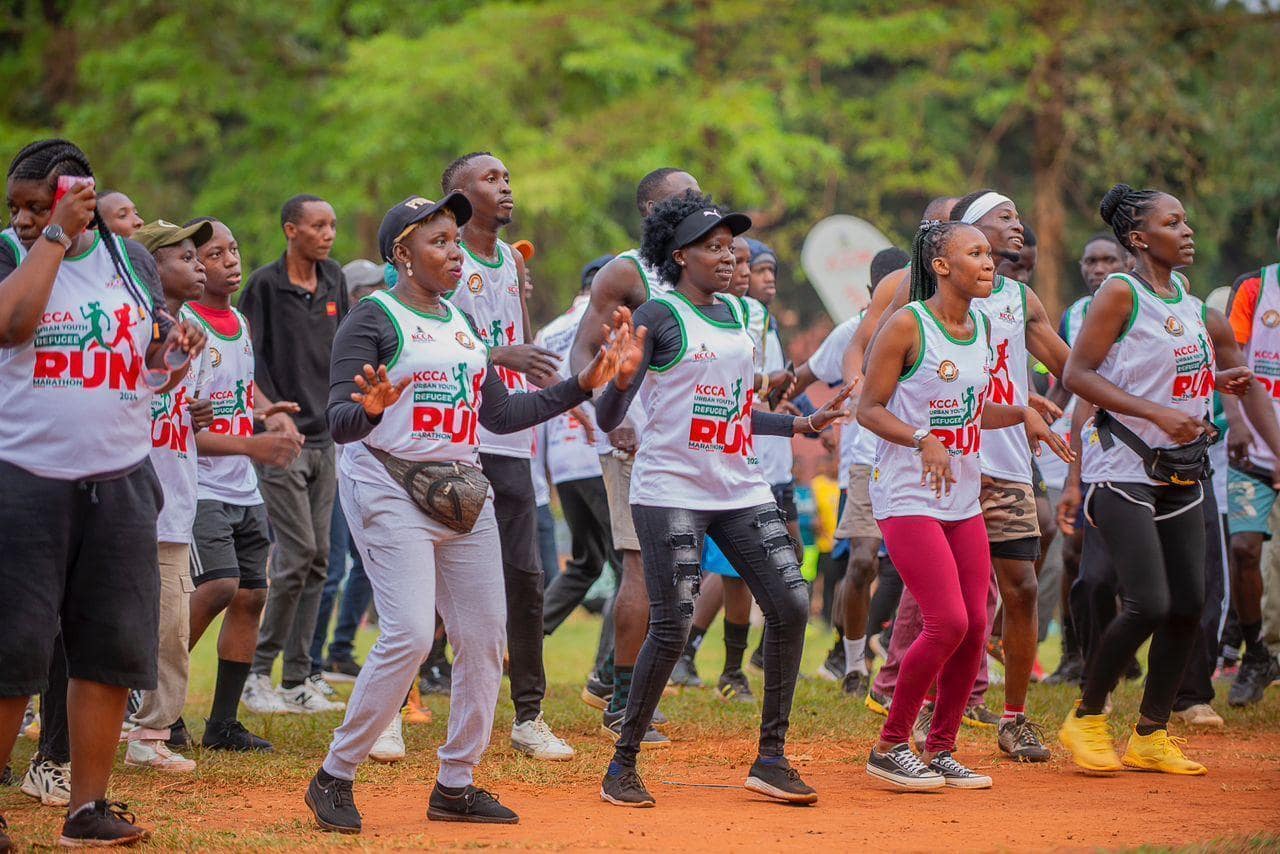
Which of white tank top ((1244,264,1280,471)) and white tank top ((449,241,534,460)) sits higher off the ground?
white tank top ((1244,264,1280,471))

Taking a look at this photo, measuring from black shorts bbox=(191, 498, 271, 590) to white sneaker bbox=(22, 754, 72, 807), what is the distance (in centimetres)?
119

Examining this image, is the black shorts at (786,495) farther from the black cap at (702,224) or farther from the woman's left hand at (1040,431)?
the black cap at (702,224)

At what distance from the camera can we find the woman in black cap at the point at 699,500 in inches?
248

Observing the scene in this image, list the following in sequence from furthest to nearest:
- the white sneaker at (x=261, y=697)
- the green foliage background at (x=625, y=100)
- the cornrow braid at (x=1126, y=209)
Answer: the green foliage background at (x=625, y=100)
the white sneaker at (x=261, y=697)
the cornrow braid at (x=1126, y=209)

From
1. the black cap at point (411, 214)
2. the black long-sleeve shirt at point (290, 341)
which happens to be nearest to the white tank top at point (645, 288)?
the black cap at point (411, 214)

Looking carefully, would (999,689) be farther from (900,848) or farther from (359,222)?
(359,222)

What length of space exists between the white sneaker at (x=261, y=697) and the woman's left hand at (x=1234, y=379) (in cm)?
554

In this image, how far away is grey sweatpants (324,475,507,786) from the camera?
5645 mm

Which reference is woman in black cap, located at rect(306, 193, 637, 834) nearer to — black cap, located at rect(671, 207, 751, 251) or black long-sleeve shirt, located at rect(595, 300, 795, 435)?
black long-sleeve shirt, located at rect(595, 300, 795, 435)

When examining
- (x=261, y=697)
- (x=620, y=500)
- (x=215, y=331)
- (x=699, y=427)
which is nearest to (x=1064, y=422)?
(x=620, y=500)

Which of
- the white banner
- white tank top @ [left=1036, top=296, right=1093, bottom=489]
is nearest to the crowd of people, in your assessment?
white tank top @ [left=1036, top=296, right=1093, bottom=489]

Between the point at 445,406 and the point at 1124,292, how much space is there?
3355mm

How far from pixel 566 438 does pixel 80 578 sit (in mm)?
4731

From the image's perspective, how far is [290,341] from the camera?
356 inches
